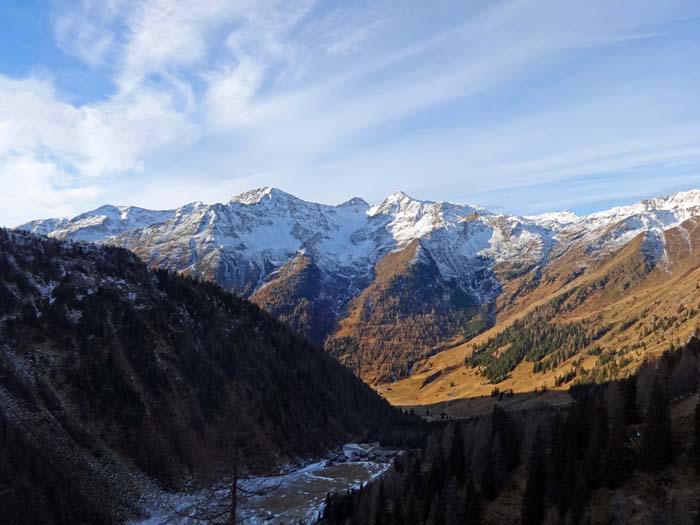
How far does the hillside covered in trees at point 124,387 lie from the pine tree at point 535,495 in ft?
120

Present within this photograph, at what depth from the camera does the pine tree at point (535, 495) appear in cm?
5981

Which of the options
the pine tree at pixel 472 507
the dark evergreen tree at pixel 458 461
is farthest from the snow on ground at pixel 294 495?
the pine tree at pixel 472 507

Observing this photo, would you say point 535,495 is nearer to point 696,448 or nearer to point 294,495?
point 696,448

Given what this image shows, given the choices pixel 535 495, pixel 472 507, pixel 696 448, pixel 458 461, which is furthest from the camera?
pixel 458 461

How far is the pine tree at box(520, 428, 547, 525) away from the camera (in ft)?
196

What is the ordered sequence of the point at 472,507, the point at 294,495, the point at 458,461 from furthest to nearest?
the point at 294,495
the point at 458,461
the point at 472,507

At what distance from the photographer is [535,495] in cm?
6134

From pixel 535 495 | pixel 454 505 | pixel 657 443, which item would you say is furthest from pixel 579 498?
pixel 454 505

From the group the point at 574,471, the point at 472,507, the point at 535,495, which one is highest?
the point at 574,471

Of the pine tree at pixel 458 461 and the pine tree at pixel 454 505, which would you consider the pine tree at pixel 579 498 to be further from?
the pine tree at pixel 458 461

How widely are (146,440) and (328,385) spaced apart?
81804mm

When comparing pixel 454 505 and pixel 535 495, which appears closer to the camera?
pixel 535 495

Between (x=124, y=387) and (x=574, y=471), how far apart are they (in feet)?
278

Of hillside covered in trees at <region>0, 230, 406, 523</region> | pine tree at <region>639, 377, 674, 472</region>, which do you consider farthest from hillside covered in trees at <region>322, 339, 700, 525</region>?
hillside covered in trees at <region>0, 230, 406, 523</region>
